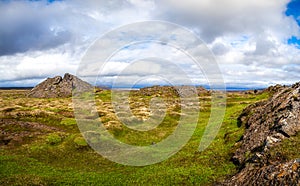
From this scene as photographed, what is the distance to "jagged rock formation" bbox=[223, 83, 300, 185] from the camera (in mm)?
26062

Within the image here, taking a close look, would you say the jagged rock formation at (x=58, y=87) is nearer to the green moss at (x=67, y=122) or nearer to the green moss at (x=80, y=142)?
the green moss at (x=67, y=122)

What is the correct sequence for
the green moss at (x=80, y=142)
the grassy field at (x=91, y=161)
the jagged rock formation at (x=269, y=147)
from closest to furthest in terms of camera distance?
the jagged rock formation at (x=269, y=147), the grassy field at (x=91, y=161), the green moss at (x=80, y=142)

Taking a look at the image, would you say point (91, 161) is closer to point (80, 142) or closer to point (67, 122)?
point (80, 142)

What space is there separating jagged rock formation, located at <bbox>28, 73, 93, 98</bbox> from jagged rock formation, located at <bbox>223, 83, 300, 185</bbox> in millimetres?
139256

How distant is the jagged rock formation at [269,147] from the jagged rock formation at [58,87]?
13926 centimetres

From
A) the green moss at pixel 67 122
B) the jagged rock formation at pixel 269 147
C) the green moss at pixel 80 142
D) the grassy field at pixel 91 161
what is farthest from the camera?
the green moss at pixel 67 122

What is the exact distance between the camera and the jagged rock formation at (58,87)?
6496 inches

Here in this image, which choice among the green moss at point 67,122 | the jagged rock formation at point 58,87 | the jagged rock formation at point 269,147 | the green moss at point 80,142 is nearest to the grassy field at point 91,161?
the green moss at point 80,142

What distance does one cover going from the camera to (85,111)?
311 ft

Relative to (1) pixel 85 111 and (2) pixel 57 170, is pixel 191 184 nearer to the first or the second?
(2) pixel 57 170

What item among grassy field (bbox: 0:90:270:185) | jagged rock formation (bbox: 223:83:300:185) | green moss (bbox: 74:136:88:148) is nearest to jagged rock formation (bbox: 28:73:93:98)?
grassy field (bbox: 0:90:270:185)

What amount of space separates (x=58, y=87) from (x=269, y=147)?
515ft

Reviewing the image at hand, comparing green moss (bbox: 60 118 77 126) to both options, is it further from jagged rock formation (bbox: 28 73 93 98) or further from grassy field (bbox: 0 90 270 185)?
jagged rock formation (bbox: 28 73 93 98)

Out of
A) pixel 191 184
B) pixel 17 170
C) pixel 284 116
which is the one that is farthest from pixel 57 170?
pixel 284 116
